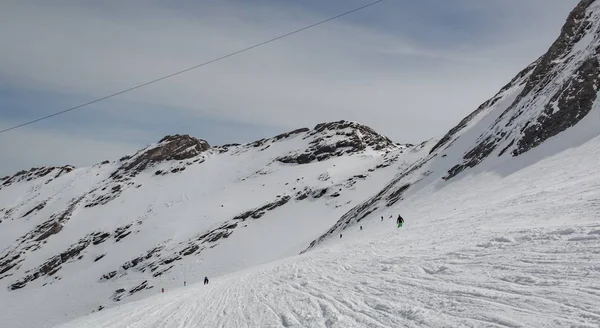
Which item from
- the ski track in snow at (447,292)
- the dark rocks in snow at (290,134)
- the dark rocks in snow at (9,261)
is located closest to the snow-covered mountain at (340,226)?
the ski track in snow at (447,292)

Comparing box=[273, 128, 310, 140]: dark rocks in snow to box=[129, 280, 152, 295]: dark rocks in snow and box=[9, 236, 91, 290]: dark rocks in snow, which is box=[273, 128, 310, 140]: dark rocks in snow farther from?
box=[129, 280, 152, 295]: dark rocks in snow

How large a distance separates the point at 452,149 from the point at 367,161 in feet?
125

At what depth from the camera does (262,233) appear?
65188 mm

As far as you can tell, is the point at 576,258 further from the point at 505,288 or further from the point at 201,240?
the point at 201,240

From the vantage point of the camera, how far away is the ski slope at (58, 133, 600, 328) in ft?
22.3

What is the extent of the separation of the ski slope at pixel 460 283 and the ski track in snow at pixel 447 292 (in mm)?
22

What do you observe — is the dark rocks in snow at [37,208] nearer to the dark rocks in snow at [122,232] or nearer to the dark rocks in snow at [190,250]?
the dark rocks in snow at [122,232]

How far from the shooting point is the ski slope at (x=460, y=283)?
6789mm

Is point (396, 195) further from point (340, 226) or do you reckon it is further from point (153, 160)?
point (153, 160)

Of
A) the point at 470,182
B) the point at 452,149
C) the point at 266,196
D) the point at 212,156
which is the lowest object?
the point at 470,182

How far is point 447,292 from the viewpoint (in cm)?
840

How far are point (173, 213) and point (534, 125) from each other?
68.1 metres

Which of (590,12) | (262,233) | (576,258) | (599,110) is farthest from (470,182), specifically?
(262,233)

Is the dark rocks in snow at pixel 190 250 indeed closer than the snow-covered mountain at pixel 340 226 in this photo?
No
